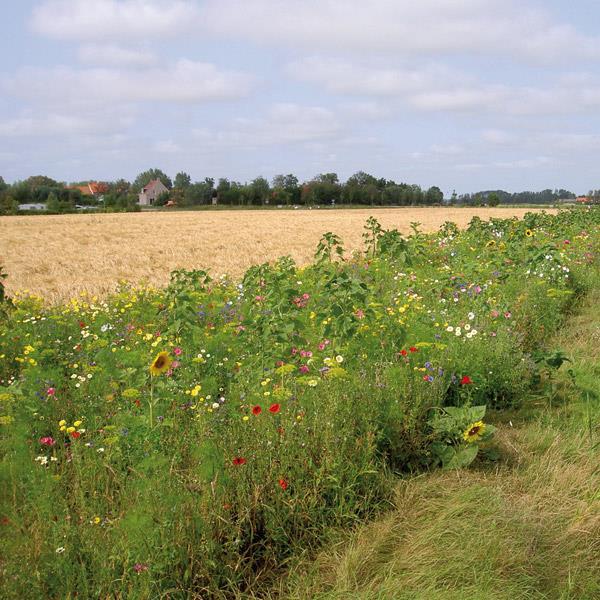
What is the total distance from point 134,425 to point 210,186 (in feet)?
278

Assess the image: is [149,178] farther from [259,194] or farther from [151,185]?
[259,194]

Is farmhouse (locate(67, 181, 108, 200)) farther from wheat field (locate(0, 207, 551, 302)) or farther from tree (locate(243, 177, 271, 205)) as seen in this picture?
wheat field (locate(0, 207, 551, 302))

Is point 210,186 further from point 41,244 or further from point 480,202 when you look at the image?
point 41,244

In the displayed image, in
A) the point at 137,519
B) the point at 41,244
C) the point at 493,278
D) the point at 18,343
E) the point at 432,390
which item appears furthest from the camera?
the point at 41,244

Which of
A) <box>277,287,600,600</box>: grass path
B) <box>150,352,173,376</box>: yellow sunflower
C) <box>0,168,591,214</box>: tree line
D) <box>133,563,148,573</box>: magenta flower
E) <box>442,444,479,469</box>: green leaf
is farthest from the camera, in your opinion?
<box>0,168,591,214</box>: tree line

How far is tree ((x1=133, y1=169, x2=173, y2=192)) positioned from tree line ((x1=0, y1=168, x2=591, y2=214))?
8327mm

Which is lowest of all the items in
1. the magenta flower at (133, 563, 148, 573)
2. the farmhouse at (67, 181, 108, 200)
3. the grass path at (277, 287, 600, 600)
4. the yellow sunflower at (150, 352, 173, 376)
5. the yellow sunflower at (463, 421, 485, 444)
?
the grass path at (277, 287, 600, 600)

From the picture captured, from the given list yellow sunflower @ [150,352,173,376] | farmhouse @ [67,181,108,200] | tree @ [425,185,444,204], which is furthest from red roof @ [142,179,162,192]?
yellow sunflower @ [150,352,173,376]

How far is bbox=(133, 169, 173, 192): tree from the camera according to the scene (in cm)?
12176

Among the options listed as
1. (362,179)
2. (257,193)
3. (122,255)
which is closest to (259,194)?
(257,193)

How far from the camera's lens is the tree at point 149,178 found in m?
122

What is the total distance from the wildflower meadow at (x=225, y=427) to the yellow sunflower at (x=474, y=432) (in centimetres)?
1

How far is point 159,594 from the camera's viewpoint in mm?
2564

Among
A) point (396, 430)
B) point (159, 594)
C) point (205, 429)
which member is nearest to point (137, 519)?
point (159, 594)
